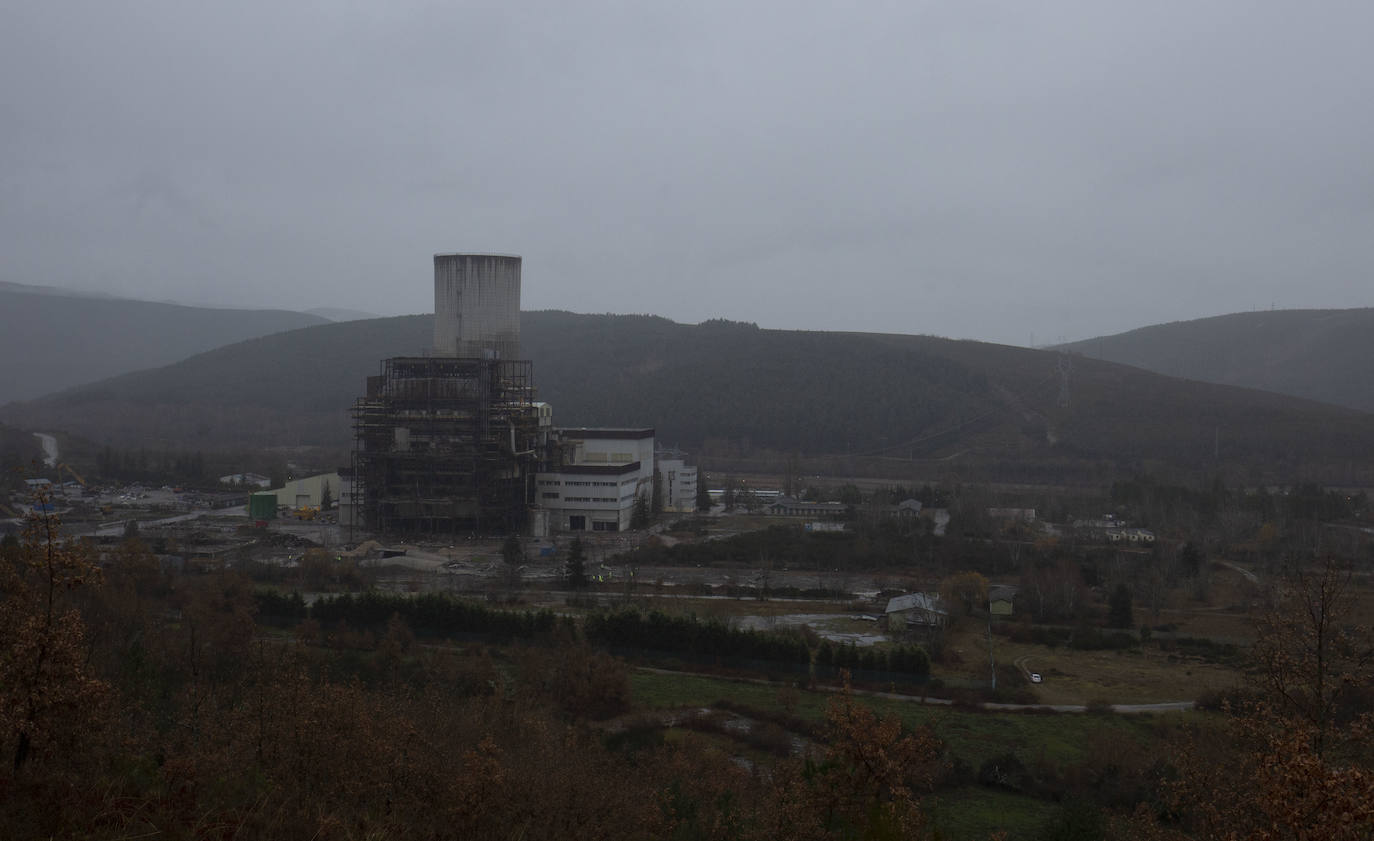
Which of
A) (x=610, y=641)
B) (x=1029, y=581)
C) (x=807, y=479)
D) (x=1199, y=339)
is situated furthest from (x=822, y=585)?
(x=1199, y=339)

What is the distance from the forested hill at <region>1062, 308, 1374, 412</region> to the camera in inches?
3076

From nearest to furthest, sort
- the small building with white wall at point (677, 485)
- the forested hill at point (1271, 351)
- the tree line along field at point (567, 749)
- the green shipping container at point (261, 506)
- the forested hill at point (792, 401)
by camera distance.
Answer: the tree line along field at point (567, 749)
the green shipping container at point (261, 506)
the small building with white wall at point (677, 485)
the forested hill at point (792, 401)
the forested hill at point (1271, 351)

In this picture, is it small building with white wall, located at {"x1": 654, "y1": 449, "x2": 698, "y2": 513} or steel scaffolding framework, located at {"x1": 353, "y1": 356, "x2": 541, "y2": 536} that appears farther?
small building with white wall, located at {"x1": 654, "y1": 449, "x2": 698, "y2": 513}

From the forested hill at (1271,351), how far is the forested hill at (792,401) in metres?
21.9

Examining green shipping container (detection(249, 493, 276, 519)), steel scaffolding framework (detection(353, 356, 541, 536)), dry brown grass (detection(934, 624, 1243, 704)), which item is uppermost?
steel scaffolding framework (detection(353, 356, 541, 536))

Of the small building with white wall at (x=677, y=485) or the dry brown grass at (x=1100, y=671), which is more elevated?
the small building with white wall at (x=677, y=485)

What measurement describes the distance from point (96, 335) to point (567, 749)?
5137 inches

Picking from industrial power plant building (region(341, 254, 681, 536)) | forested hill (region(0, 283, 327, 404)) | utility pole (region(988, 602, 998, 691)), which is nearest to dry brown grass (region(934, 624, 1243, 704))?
utility pole (region(988, 602, 998, 691))

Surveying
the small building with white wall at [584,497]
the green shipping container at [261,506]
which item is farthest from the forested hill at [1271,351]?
the green shipping container at [261,506]

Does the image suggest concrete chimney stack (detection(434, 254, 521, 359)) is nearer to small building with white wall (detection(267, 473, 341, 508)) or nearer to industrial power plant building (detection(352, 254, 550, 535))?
industrial power plant building (detection(352, 254, 550, 535))

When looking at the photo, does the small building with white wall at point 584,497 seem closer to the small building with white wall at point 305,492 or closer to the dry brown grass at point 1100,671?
the small building with white wall at point 305,492

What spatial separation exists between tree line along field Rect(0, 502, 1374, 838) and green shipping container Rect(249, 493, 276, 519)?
16486 mm

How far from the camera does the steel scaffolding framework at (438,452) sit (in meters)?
26.1

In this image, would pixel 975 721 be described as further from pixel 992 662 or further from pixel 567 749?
pixel 567 749
